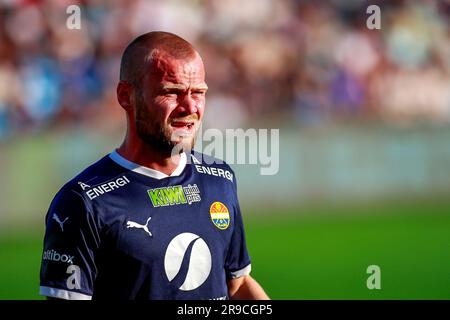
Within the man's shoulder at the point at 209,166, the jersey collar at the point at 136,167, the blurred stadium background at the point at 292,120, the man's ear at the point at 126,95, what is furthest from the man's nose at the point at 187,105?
the blurred stadium background at the point at 292,120

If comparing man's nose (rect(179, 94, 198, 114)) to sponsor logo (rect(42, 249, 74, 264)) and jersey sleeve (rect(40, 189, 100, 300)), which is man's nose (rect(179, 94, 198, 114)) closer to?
jersey sleeve (rect(40, 189, 100, 300))

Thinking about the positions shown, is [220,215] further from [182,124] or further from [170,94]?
[170,94]

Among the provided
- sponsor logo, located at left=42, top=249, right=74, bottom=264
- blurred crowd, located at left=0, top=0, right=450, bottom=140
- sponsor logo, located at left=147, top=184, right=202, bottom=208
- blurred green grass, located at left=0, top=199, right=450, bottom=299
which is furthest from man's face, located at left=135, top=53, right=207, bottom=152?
blurred crowd, located at left=0, top=0, right=450, bottom=140

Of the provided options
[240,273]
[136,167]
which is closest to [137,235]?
[136,167]

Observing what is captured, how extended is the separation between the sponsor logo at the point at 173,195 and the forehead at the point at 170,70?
0.57 meters

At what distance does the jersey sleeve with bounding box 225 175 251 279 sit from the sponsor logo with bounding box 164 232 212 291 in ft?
1.00

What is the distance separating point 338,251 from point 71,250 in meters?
8.50

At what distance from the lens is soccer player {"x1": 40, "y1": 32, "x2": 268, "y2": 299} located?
13.9 ft

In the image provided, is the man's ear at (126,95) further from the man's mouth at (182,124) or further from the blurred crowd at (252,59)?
the blurred crowd at (252,59)

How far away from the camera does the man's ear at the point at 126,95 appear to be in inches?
178
